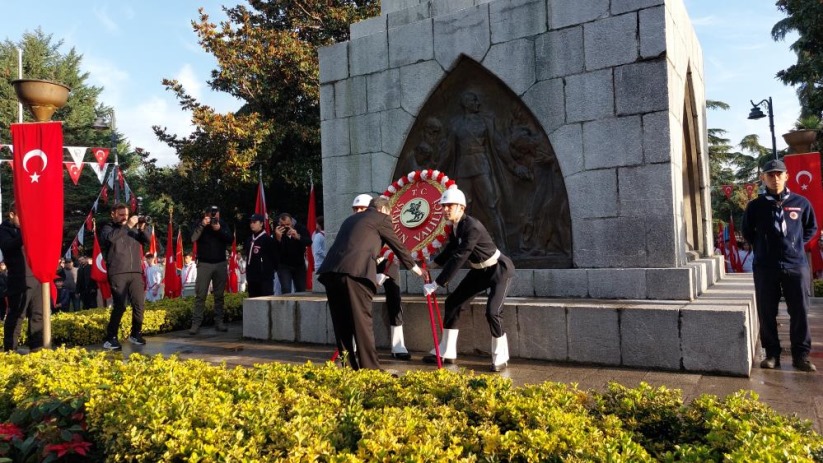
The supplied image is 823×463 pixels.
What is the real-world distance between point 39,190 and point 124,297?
2006 millimetres

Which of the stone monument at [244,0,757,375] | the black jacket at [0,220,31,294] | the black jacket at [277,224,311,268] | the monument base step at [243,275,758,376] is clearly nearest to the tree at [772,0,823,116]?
the stone monument at [244,0,757,375]

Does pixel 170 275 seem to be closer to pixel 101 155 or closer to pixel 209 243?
pixel 101 155

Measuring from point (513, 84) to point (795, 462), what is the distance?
229 inches

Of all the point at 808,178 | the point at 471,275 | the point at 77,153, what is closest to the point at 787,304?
the point at 471,275

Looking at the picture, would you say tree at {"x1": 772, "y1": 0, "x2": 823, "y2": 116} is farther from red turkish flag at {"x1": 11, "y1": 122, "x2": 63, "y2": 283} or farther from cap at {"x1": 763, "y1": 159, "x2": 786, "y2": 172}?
red turkish flag at {"x1": 11, "y1": 122, "x2": 63, "y2": 283}

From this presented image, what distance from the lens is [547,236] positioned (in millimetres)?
7270

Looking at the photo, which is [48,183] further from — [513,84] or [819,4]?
[819,4]

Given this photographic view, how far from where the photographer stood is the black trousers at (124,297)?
8055 millimetres

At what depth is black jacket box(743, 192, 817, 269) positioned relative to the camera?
220 inches

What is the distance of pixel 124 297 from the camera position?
8.14m

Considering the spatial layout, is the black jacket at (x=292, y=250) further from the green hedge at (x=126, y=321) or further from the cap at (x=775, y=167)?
the cap at (x=775, y=167)

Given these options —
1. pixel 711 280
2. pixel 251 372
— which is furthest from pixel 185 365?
pixel 711 280

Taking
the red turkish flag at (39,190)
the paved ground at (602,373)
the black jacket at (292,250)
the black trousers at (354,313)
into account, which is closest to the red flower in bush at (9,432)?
the paved ground at (602,373)

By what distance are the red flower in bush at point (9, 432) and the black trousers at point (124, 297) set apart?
4480mm
